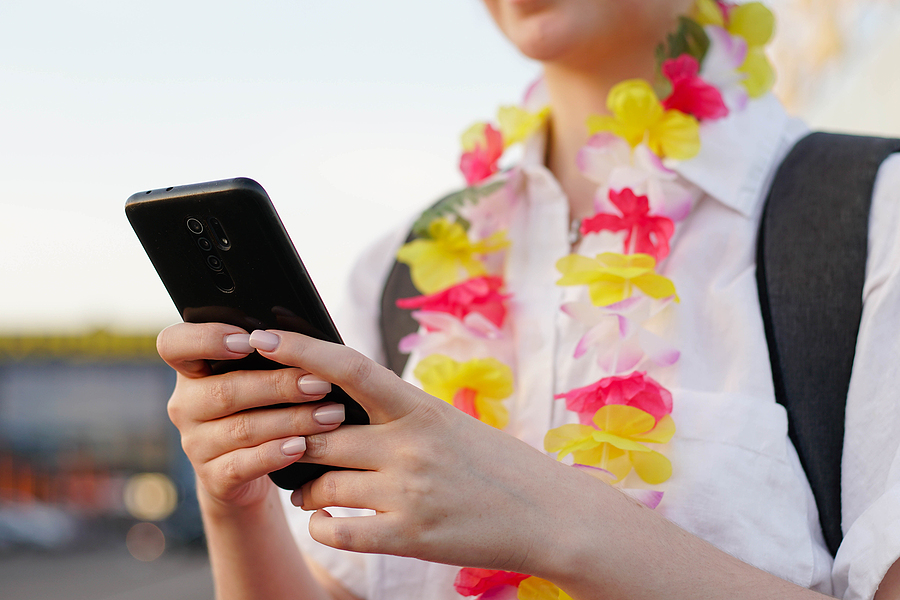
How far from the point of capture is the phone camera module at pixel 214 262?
817 millimetres

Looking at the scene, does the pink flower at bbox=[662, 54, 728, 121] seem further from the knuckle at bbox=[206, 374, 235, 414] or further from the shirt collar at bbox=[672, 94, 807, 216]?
the knuckle at bbox=[206, 374, 235, 414]

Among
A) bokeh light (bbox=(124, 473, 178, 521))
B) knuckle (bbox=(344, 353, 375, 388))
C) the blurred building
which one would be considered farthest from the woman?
bokeh light (bbox=(124, 473, 178, 521))

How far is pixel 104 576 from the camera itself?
1606 cm

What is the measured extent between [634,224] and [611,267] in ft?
0.35

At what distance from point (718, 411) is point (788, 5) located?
5945mm

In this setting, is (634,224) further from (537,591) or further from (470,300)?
(537,591)

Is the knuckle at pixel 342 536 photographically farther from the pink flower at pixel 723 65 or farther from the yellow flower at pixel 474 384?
the pink flower at pixel 723 65

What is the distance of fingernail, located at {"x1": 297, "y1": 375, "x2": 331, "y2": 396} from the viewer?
77 cm

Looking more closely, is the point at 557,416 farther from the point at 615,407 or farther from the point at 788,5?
the point at 788,5

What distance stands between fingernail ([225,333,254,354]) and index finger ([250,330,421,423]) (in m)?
0.06

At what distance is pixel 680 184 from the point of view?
1.32m

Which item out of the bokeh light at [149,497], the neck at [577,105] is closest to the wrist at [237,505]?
the neck at [577,105]

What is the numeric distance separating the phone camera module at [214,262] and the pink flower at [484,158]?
95 cm

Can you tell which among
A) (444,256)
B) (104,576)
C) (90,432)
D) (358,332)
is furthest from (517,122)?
(90,432)
